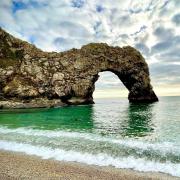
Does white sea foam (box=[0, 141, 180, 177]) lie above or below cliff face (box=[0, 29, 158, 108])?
below

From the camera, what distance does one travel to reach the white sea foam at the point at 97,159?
12250mm

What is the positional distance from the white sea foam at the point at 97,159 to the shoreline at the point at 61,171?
62cm

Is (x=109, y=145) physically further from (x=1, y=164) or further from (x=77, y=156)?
(x=1, y=164)

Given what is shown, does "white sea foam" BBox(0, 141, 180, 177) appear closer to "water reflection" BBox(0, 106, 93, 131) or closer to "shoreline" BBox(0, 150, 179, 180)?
"shoreline" BBox(0, 150, 179, 180)

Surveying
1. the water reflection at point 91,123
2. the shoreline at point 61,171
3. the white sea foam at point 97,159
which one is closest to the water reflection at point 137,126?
the water reflection at point 91,123

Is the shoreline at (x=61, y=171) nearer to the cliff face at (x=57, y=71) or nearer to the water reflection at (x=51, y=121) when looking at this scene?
the water reflection at (x=51, y=121)

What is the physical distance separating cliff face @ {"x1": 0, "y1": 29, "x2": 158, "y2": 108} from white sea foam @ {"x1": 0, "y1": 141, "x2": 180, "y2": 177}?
190 feet

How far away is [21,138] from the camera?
2147cm

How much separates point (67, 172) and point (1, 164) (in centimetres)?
403

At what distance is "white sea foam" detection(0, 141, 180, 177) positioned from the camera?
1225 centimetres

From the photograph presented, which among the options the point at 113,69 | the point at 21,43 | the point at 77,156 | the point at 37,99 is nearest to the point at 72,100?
the point at 37,99

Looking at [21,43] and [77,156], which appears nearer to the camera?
[77,156]

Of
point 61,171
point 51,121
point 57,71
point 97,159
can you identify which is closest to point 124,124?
point 51,121

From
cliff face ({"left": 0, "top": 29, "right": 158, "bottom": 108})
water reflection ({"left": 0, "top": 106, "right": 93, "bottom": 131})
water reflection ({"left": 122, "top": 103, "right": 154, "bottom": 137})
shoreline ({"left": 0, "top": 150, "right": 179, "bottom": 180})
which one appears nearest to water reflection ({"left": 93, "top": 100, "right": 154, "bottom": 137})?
water reflection ({"left": 122, "top": 103, "right": 154, "bottom": 137})
